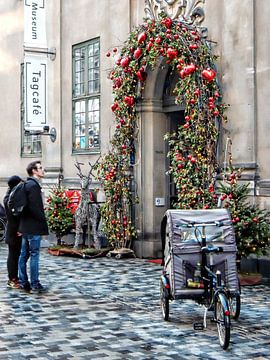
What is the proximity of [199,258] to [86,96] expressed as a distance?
854 cm

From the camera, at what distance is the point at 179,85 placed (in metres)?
12.4

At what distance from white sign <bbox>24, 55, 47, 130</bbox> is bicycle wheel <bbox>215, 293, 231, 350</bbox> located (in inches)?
384

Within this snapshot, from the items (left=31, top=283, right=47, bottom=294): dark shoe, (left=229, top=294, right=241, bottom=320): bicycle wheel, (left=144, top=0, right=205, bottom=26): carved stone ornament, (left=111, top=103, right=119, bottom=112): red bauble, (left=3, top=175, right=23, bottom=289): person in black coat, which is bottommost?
(left=31, top=283, right=47, bottom=294): dark shoe

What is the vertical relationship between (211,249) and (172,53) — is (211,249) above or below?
below

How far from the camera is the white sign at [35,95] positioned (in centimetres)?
1622

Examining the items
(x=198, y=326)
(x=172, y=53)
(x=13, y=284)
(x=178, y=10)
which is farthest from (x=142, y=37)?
(x=198, y=326)

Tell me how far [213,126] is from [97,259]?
3.71 meters

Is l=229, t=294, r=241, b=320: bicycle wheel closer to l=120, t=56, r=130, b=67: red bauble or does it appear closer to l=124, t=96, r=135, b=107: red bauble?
l=124, t=96, r=135, b=107: red bauble

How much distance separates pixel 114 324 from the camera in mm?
8180

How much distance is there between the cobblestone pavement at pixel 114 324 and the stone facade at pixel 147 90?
2508 millimetres

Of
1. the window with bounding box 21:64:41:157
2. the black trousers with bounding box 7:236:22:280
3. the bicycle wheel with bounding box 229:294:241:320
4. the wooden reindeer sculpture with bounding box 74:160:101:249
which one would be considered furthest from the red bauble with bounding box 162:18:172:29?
the window with bounding box 21:64:41:157

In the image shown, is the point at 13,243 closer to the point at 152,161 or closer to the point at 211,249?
the point at 211,249

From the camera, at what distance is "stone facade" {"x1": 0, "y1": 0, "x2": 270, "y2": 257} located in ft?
37.7

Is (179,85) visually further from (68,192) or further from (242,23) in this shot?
(68,192)
